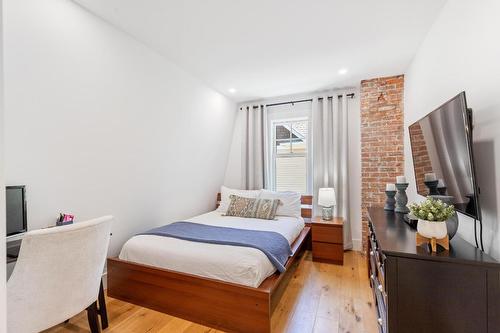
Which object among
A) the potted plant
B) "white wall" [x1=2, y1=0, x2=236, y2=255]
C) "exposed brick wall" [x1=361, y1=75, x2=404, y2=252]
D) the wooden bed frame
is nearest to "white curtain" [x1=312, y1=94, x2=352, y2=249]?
"exposed brick wall" [x1=361, y1=75, x2=404, y2=252]

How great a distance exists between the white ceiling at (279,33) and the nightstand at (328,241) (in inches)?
83.5

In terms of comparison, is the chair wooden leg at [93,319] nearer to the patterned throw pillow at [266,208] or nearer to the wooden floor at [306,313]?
the wooden floor at [306,313]

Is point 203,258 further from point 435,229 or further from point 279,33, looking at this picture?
point 279,33

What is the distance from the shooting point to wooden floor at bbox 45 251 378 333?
1.91 m

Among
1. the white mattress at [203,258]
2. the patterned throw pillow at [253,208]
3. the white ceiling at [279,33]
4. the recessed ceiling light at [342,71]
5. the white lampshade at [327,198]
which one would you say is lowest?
the white mattress at [203,258]

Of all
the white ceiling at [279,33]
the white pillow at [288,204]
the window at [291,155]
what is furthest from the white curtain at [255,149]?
the white ceiling at [279,33]

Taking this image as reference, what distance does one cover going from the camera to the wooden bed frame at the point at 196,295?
1812 millimetres

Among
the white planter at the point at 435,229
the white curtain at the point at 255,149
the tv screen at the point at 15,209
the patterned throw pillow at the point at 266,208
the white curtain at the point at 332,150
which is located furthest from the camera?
the white curtain at the point at 255,149

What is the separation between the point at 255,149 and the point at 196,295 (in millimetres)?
2813

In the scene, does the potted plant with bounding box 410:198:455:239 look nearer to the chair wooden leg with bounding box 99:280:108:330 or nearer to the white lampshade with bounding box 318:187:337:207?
the white lampshade with bounding box 318:187:337:207

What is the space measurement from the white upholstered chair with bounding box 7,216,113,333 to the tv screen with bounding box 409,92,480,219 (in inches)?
89.1

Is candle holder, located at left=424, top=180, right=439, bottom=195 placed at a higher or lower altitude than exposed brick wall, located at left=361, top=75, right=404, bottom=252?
lower

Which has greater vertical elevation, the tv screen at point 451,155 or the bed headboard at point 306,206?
the tv screen at point 451,155

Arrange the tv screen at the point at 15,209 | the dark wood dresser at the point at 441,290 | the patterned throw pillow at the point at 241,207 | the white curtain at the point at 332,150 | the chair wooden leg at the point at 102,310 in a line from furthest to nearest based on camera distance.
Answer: the white curtain at the point at 332,150
the patterned throw pillow at the point at 241,207
the chair wooden leg at the point at 102,310
the tv screen at the point at 15,209
the dark wood dresser at the point at 441,290
